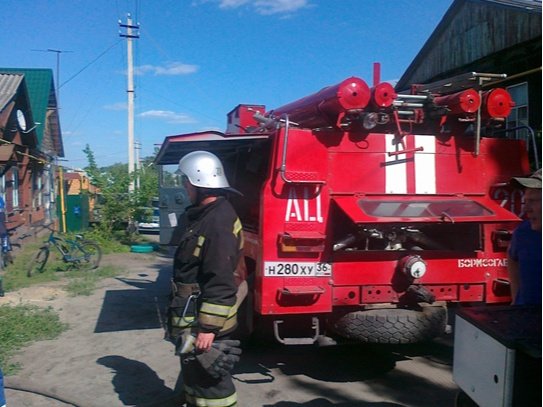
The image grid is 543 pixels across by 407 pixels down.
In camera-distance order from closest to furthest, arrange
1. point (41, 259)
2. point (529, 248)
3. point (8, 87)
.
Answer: point (529, 248)
point (41, 259)
point (8, 87)

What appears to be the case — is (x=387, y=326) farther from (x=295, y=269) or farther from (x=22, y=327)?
(x=22, y=327)

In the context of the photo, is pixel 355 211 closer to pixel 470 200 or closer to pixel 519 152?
pixel 470 200

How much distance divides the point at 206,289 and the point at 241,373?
2211 millimetres

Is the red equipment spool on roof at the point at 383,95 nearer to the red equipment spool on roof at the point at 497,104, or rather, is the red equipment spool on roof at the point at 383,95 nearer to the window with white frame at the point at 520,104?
the red equipment spool on roof at the point at 497,104

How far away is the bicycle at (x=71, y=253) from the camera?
10.8 meters

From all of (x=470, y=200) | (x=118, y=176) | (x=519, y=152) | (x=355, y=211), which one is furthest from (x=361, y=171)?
(x=118, y=176)

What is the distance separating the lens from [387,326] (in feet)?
14.3

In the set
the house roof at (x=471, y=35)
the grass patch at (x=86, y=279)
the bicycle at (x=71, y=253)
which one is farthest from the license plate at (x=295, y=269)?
the house roof at (x=471, y=35)

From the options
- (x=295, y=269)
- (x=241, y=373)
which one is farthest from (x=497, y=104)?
(x=241, y=373)

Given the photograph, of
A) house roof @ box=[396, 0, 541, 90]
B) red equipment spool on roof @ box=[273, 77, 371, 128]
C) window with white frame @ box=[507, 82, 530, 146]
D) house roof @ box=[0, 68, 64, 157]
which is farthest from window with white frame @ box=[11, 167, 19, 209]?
window with white frame @ box=[507, 82, 530, 146]

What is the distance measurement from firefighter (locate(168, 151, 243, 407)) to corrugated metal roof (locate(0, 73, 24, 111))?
11.3 m

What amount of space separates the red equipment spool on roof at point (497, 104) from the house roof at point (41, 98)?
17750 millimetres

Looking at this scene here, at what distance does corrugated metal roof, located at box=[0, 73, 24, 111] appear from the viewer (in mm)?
13595

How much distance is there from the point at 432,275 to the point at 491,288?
596mm
